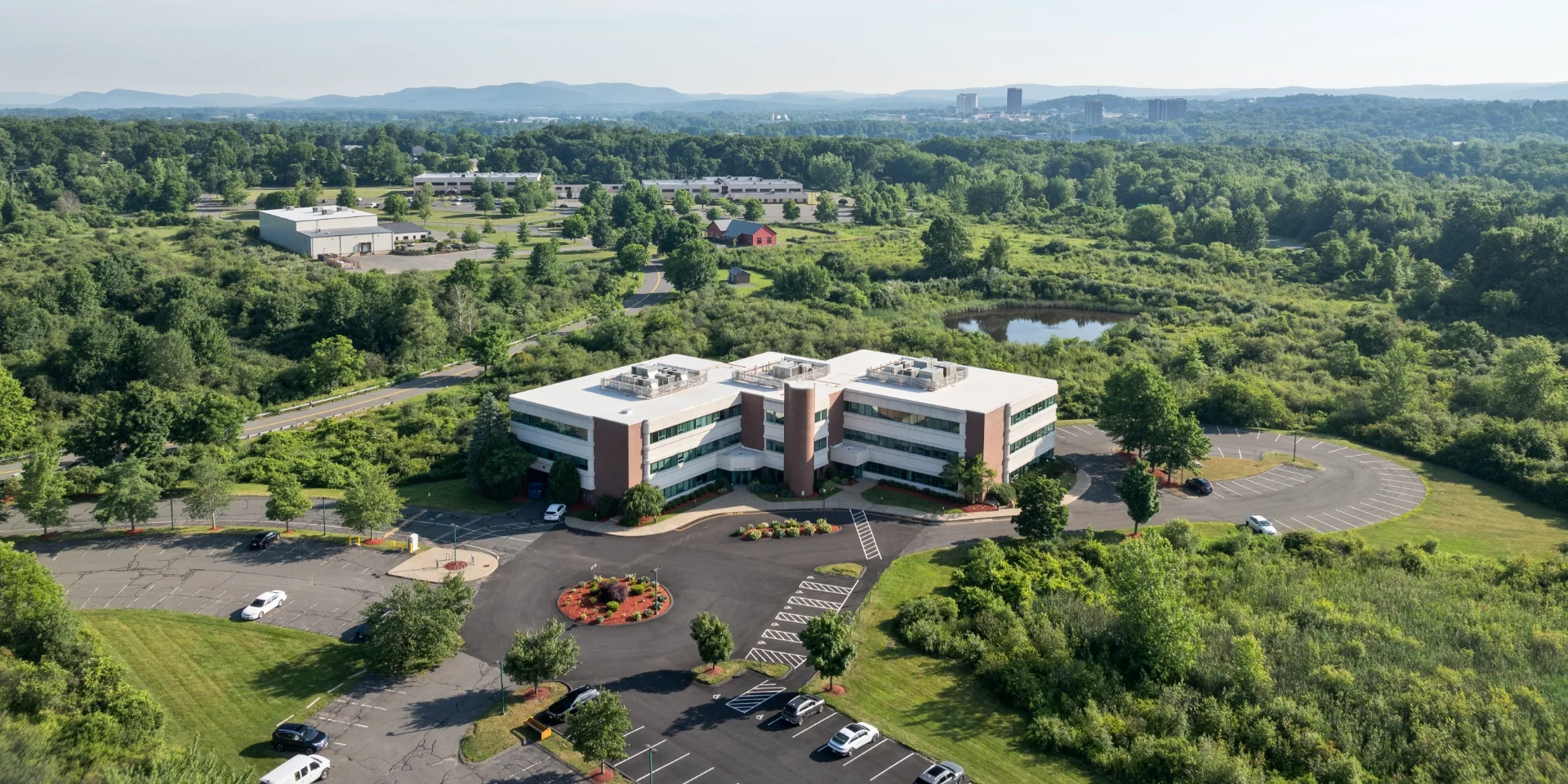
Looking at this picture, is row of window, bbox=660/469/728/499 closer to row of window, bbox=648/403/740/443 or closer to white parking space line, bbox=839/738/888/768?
row of window, bbox=648/403/740/443

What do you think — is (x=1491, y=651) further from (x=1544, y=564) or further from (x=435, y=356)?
(x=435, y=356)

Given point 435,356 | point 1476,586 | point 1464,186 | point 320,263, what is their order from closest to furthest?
point 1476,586, point 435,356, point 320,263, point 1464,186

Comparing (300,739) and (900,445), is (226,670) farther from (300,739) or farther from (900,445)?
(900,445)

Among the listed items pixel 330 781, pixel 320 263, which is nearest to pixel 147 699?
pixel 330 781

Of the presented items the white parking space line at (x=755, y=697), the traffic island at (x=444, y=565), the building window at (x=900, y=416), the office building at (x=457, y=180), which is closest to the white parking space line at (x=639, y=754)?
the white parking space line at (x=755, y=697)

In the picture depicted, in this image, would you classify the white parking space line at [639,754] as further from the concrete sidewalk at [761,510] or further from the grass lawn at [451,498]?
the grass lawn at [451,498]
